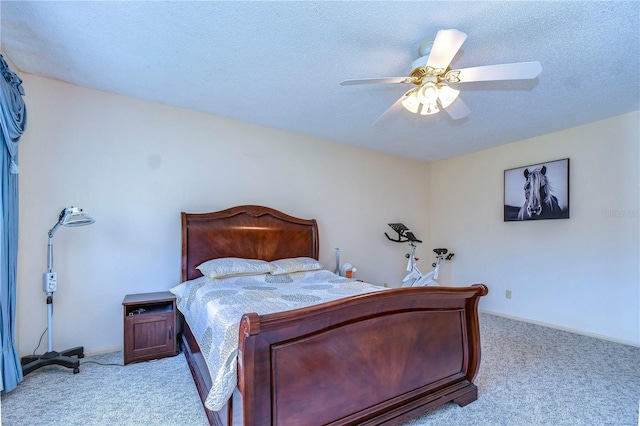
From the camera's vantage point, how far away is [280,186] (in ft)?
13.2

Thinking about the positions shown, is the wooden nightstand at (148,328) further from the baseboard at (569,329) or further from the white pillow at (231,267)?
the baseboard at (569,329)

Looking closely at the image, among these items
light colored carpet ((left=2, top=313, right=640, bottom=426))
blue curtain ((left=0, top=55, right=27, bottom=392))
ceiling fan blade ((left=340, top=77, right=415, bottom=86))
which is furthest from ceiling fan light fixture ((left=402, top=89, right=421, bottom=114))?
blue curtain ((left=0, top=55, right=27, bottom=392))

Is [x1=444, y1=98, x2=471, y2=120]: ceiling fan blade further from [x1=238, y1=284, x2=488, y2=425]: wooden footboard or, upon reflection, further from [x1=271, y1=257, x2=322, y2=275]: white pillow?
[x1=271, y1=257, x2=322, y2=275]: white pillow

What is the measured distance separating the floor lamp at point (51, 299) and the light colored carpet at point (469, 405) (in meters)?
0.10

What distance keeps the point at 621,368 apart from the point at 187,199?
465 cm

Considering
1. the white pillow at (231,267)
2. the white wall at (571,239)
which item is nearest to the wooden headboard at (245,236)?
the white pillow at (231,267)

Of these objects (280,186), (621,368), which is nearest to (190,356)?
(280,186)

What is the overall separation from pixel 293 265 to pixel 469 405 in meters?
2.04

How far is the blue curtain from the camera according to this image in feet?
6.88

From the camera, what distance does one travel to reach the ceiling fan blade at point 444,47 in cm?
160

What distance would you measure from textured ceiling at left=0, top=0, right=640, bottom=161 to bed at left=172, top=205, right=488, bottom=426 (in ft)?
5.74

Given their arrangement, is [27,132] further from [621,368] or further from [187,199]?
[621,368]

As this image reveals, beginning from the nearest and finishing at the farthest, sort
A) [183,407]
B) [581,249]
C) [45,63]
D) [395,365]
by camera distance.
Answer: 1. [395,365]
2. [183,407]
3. [45,63]
4. [581,249]

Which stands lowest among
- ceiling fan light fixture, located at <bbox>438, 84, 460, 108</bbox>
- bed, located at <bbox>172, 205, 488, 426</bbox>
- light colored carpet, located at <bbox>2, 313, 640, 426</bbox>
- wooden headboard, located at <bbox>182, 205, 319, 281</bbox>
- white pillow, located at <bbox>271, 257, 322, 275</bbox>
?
light colored carpet, located at <bbox>2, 313, 640, 426</bbox>
